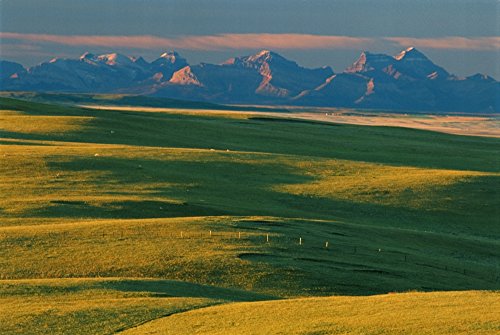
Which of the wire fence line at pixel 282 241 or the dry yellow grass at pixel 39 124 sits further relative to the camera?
the dry yellow grass at pixel 39 124

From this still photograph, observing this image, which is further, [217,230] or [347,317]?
[217,230]

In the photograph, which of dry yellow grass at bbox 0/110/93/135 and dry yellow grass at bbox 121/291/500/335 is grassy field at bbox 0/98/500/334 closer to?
dry yellow grass at bbox 121/291/500/335

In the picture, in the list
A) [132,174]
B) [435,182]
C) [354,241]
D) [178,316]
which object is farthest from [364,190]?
[178,316]

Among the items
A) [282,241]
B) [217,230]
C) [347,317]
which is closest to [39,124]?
[217,230]

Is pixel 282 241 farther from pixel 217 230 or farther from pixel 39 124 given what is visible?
pixel 39 124

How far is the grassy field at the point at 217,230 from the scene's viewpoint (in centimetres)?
3681

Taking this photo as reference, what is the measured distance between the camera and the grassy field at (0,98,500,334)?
36.8 m

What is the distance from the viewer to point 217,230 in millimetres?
54250

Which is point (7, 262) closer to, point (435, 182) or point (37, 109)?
point (435, 182)

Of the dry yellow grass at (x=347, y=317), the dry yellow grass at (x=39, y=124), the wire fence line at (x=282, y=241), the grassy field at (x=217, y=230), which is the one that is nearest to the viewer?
the dry yellow grass at (x=347, y=317)

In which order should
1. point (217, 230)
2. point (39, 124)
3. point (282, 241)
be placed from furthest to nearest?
point (39, 124) → point (217, 230) → point (282, 241)

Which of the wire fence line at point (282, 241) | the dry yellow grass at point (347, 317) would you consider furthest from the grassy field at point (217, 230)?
the dry yellow grass at point (347, 317)

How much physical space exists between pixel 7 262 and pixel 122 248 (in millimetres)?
6031

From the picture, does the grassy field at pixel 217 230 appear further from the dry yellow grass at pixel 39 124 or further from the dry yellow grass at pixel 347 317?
the dry yellow grass at pixel 39 124
